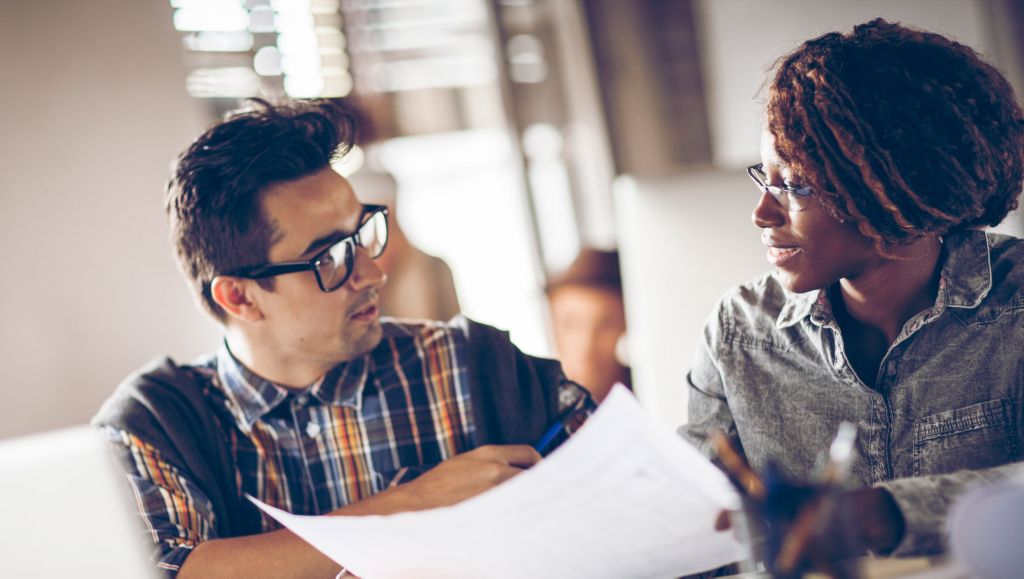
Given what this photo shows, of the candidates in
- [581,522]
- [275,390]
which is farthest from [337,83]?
[581,522]

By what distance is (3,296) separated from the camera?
2189mm

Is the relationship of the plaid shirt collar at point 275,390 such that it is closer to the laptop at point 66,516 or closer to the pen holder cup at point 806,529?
the laptop at point 66,516

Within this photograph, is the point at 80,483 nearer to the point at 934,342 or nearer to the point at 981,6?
the point at 934,342

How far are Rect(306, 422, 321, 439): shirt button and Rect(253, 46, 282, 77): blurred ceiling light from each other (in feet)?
6.33

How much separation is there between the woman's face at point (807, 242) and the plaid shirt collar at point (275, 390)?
59 cm

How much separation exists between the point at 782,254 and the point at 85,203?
6.36 ft

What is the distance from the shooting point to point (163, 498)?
1.12 metres

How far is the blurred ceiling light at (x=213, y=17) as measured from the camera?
266 centimetres

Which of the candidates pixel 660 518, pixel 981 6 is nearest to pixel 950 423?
pixel 660 518

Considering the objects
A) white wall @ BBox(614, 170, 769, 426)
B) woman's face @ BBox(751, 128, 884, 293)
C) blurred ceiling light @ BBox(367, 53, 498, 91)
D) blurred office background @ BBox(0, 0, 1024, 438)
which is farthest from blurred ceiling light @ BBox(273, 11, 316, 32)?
woman's face @ BBox(751, 128, 884, 293)

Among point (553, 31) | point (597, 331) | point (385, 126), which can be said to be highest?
point (553, 31)

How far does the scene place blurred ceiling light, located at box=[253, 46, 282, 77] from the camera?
114 inches

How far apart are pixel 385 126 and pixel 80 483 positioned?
2688 mm

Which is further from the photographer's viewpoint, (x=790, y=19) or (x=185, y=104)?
(x=790, y=19)
